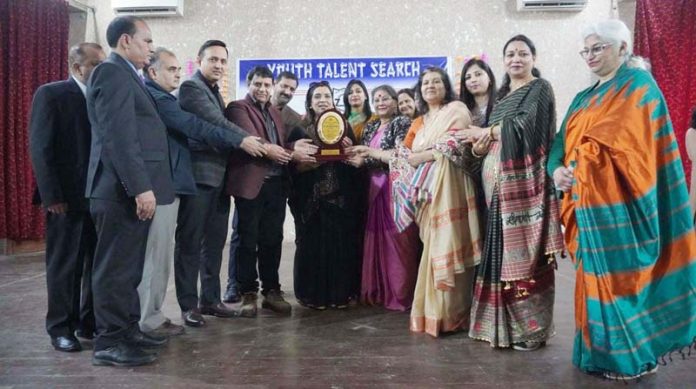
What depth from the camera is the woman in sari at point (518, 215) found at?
2309 millimetres

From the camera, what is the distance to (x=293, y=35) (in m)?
6.48

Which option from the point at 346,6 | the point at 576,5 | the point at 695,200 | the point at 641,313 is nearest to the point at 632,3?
the point at 576,5

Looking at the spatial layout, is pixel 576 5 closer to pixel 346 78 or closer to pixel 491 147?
pixel 346 78

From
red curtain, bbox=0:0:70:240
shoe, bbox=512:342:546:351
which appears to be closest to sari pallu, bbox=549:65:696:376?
shoe, bbox=512:342:546:351

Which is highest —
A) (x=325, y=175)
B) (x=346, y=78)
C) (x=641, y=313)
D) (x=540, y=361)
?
(x=346, y=78)

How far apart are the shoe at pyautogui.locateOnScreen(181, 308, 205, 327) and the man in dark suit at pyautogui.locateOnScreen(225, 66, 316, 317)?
0.90ft

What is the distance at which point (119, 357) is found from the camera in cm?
217

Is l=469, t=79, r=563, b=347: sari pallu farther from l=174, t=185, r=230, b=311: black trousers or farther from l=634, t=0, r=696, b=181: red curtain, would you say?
l=634, t=0, r=696, b=181: red curtain

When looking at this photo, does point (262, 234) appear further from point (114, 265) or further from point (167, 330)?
point (114, 265)

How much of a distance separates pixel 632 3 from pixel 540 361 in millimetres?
5462

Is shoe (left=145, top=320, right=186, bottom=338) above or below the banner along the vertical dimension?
below

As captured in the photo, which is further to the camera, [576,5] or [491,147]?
[576,5]

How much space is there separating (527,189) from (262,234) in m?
1.55

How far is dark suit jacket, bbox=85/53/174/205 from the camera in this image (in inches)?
82.1
